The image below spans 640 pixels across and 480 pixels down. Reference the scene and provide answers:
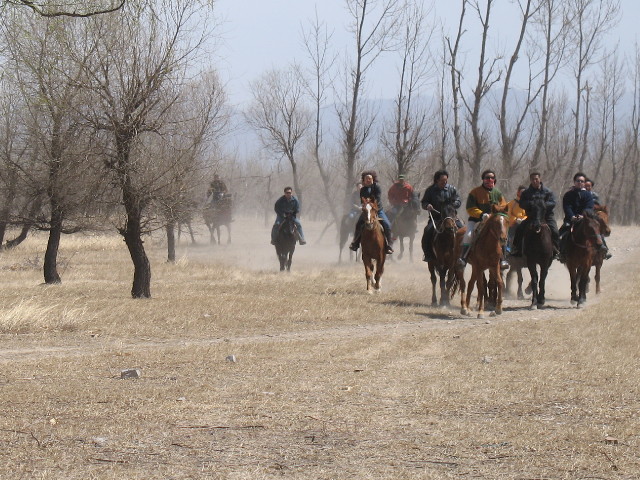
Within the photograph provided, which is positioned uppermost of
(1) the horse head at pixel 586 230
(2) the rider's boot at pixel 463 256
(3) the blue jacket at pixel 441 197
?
(3) the blue jacket at pixel 441 197

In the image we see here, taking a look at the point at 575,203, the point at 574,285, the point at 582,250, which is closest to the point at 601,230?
the point at 575,203

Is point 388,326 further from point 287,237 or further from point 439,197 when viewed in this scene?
point 287,237

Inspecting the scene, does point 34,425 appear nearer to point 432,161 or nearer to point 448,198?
point 448,198

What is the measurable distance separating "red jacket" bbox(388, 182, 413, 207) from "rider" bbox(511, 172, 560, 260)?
10.8 meters

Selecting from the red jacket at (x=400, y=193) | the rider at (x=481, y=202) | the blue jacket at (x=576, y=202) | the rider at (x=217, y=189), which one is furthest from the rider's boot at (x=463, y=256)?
the rider at (x=217, y=189)

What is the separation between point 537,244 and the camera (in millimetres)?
18797

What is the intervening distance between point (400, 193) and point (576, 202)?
10.8m

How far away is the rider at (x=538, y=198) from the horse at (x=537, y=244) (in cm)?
8

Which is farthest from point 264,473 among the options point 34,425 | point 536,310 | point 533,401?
point 536,310

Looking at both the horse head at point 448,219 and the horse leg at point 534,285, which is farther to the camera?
the horse leg at point 534,285

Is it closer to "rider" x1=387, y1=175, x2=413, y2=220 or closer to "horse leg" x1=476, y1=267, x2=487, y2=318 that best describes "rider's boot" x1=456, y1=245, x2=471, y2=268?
"horse leg" x1=476, y1=267, x2=487, y2=318

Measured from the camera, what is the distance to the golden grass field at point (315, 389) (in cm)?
726

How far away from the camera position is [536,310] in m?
18.6

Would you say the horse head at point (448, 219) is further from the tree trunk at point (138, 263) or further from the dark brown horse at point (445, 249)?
the tree trunk at point (138, 263)
